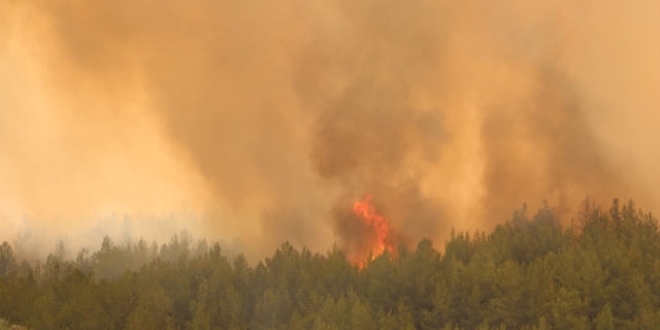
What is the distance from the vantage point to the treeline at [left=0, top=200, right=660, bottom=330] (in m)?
Result: 76.8

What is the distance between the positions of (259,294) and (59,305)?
22.8m

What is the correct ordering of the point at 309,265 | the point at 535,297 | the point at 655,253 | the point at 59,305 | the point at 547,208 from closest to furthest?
the point at 535,297 < the point at 59,305 < the point at 655,253 < the point at 309,265 < the point at 547,208

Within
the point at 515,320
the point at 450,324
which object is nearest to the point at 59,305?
the point at 450,324

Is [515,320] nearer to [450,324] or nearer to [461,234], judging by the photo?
[450,324]

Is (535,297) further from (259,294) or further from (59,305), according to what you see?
(59,305)

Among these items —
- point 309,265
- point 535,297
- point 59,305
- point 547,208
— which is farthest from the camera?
point 547,208

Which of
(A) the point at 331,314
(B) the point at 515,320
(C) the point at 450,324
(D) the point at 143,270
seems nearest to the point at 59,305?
(D) the point at 143,270

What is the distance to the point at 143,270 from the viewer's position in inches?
4070

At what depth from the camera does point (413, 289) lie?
87875 mm

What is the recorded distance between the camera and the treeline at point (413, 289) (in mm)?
76812

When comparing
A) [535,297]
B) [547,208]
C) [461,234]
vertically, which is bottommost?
[535,297]

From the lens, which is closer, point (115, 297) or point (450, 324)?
point (450, 324)

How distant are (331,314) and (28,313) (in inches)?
Result: 1198

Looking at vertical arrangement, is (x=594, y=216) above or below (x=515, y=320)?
above
